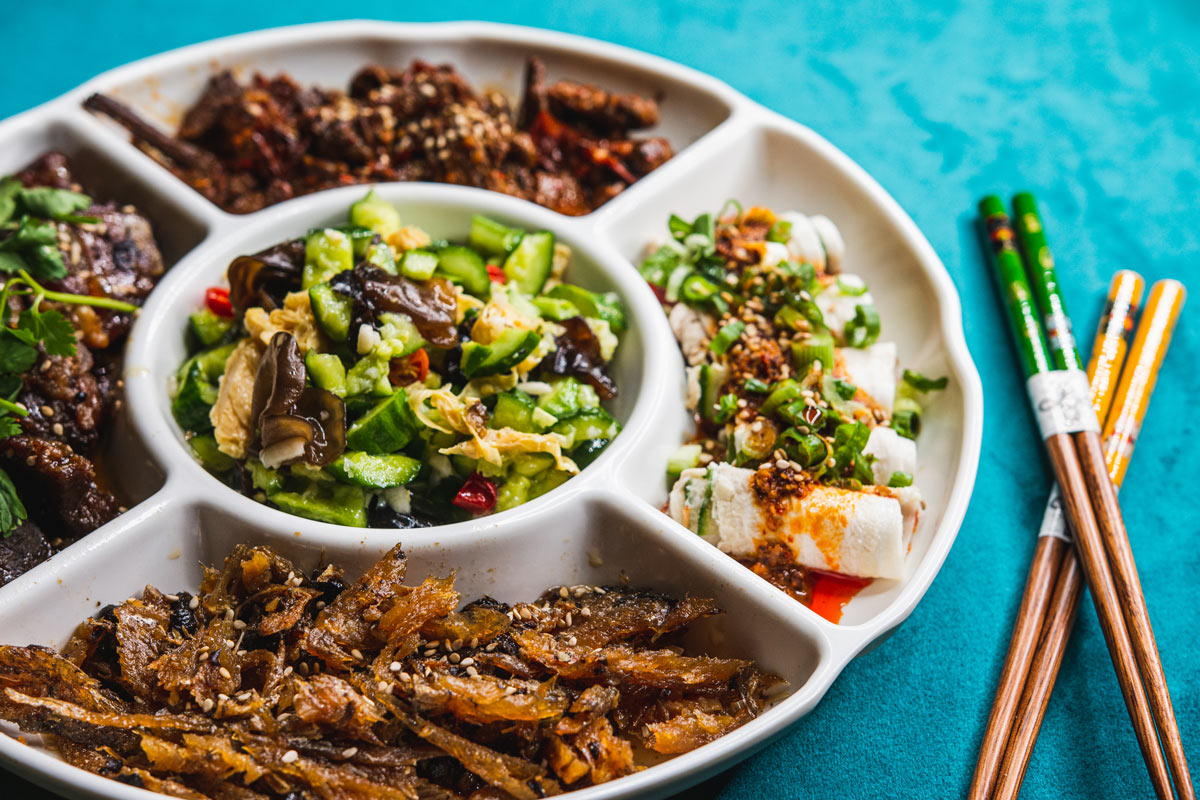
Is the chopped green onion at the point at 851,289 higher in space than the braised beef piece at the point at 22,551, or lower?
higher

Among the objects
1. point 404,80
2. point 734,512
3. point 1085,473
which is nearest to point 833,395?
point 734,512

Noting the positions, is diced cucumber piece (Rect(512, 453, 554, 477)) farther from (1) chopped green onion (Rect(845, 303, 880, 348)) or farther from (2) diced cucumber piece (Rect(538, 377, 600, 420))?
(1) chopped green onion (Rect(845, 303, 880, 348))

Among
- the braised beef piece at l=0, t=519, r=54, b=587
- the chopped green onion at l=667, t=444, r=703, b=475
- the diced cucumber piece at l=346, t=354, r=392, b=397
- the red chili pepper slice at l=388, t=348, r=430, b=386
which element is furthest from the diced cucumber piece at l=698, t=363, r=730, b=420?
the braised beef piece at l=0, t=519, r=54, b=587

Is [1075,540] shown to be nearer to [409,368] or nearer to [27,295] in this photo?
[409,368]

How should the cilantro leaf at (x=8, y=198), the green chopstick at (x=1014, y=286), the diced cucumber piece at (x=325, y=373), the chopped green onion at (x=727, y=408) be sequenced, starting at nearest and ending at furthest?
1. the diced cucumber piece at (x=325, y=373)
2. the chopped green onion at (x=727, y=408)
3. the cilantro leaf at (x=8, y=198)
4. the green chopstick at (x=1014, y=286)

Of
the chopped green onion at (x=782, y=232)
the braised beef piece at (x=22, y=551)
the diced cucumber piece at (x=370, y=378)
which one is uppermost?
the chopped green onion at (x=782, y=232)

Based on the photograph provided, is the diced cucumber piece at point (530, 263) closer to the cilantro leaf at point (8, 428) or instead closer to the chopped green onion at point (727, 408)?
the chopped green onion at point (727, 408)

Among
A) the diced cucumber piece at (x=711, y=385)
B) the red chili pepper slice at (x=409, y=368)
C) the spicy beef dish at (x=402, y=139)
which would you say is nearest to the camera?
the red chili pepper slice at (x=409, y=368)

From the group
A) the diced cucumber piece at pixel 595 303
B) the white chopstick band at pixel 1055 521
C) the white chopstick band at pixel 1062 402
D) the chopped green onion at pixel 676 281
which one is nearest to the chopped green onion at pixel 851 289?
the chopped green onion at pixel 676 281
